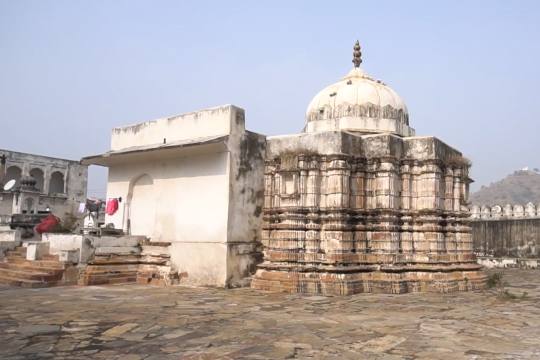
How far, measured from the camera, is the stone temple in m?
11.6

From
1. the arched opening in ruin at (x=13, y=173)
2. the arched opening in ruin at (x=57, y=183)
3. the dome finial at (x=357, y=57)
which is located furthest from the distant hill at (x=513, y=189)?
the dome finial at (x=357, y=57)

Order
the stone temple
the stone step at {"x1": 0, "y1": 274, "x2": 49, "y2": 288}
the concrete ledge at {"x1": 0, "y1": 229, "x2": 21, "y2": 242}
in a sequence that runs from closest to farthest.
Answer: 1. the stone temple
2. the stone step at {"x1": 0, "y1": 274, "x2": 49, "y2": 288}
3. the concrete ledge at {"x1": 0, "y1": 229, "x2": 21, "y2": 242}

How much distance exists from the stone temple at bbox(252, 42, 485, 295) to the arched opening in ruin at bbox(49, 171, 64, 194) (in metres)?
42.0

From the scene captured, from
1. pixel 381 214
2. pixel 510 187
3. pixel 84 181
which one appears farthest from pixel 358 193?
pixel 510 187

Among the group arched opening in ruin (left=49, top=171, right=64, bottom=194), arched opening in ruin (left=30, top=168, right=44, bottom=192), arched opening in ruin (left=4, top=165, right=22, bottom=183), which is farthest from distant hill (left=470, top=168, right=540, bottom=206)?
arched opening in ruin (left=4, top=165, right=22, bottom=183)

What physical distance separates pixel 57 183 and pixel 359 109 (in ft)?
142

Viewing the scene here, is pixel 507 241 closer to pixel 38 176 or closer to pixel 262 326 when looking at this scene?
pixel 262 326

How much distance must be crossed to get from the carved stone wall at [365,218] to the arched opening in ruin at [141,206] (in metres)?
3.58

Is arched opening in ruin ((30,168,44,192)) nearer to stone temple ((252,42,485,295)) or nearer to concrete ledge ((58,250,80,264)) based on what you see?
concrete ledge ((58,250,80,264))

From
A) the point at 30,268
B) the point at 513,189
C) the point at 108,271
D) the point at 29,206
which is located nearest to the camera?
the point at 108,271

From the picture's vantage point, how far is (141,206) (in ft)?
48.6

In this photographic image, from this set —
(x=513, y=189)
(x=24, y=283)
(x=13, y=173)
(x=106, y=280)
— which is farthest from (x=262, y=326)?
(x=513, y=189)

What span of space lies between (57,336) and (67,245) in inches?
287

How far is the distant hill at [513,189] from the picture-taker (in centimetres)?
9012
